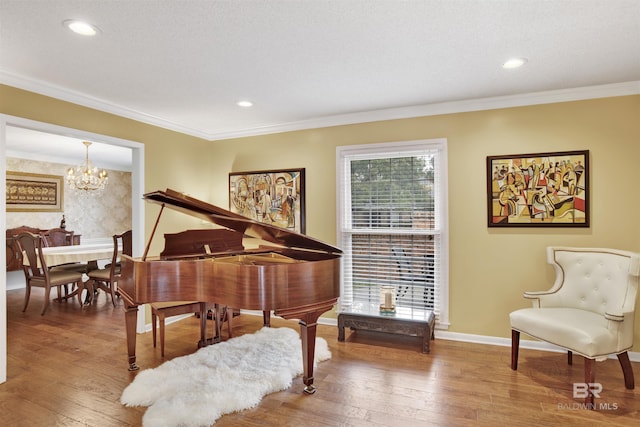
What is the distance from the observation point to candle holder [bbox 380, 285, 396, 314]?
12.3 ft

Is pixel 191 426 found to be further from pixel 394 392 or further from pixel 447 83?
pixel 447 83

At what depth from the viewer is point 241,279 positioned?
239cm

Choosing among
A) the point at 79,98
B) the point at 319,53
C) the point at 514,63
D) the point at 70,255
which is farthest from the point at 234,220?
the point at 70,255

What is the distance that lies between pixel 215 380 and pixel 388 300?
1908 millimetres

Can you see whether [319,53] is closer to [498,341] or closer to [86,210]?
[498,341]

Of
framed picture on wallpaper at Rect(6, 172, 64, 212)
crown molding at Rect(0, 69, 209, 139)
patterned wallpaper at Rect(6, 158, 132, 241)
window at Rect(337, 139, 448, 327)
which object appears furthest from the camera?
patterned wallpaper at Rect(6, 158, 132, 241)

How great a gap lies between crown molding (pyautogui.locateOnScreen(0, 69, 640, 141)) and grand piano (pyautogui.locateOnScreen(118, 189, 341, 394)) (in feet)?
5.18

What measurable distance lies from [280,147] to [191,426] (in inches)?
132

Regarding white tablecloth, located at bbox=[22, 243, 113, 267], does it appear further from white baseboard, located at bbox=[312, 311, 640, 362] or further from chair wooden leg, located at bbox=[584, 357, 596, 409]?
chair wooden leg, located at bbox=[584, 357, 596, 409]

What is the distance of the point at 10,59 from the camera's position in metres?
2.63

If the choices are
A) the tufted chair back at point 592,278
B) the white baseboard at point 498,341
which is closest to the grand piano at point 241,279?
the white baseboard at point 498,341

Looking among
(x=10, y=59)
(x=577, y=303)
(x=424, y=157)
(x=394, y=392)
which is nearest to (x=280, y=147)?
(x=424, y=157)

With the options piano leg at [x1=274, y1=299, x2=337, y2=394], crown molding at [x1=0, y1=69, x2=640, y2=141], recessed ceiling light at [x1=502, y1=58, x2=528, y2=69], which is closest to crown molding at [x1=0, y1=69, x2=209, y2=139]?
crown molding at [x1=0, y1=69, x2=640, y2=141]

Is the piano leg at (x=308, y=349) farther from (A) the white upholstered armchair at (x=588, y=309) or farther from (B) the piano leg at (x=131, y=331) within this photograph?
(A) the white upholstered armchair at (x=588, y=309)
